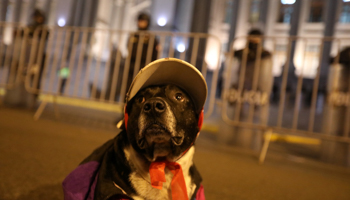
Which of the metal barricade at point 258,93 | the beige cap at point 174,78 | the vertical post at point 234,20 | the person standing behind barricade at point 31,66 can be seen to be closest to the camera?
the beige cap at point 174,78

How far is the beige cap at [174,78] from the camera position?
41.3 inches

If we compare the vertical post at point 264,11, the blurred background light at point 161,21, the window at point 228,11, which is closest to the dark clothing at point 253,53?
the blurred background light at point 161,21

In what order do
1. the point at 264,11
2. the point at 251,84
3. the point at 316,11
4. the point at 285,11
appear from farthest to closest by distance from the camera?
the point at 264,11, the point at 285,11, the point at 316,11, the point at 251,84

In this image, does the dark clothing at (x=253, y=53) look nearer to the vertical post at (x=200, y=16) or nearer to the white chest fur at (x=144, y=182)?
the white chest fur at (x=144, y=182)

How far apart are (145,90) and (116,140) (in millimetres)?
246

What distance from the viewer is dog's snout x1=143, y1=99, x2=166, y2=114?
961mm

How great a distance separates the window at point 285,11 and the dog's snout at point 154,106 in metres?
19.1

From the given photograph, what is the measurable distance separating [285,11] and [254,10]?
79.4 inches

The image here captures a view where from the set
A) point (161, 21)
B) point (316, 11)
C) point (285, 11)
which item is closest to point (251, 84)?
point (161, 21)

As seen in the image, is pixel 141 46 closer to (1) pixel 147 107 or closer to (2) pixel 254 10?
(1) pixel 147 107

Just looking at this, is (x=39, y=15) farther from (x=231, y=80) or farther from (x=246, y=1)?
(x=246, y=1)

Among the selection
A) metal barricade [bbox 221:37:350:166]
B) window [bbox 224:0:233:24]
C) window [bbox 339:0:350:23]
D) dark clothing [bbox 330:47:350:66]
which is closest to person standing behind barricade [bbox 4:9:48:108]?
metal barricade [bbox 221:37:350:166]

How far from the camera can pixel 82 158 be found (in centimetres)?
198

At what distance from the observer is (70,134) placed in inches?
113
